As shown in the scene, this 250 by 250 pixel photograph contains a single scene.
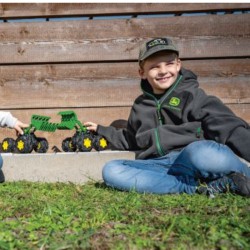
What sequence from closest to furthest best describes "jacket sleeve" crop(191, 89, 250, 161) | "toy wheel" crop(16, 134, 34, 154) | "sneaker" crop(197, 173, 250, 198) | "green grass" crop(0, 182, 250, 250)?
"green grass" crop(0, 182, 250, 250) → "sneaker" crop(197, 173, 250, 198) → "jacket sleeve" crop(191, 89, 250, 161) → "toy wheel" crop(16, 134, 34, 154)

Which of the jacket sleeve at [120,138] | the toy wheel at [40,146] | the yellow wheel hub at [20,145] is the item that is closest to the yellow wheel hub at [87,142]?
the jacket sleeve at [120,138]

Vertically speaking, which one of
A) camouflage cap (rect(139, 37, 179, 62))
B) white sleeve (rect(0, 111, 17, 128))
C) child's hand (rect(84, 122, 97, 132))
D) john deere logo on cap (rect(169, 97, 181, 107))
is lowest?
child's hand (rect(84, 122, 97, 132))

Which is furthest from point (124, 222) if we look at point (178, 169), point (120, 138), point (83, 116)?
point (83, 116)

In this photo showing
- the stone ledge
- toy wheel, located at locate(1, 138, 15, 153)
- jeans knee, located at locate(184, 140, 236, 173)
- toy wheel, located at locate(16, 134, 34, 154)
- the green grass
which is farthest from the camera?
toy wheel, located at locate(1, 138, 15, 153)

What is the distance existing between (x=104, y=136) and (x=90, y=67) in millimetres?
942

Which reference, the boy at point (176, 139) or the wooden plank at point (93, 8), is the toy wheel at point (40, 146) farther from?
the wooden plank at point (93, 8)

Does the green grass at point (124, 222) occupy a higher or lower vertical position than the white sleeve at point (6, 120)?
lower

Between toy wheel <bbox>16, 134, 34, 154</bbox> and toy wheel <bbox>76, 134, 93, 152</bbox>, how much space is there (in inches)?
15.9

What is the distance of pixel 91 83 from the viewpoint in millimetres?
4234

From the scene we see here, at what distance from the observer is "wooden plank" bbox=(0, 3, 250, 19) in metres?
4.18

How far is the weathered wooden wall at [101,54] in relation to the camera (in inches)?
165

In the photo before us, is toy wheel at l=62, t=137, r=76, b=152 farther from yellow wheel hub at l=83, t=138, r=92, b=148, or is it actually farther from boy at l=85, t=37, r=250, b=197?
boy at l=85, t=37, r=250, b=197

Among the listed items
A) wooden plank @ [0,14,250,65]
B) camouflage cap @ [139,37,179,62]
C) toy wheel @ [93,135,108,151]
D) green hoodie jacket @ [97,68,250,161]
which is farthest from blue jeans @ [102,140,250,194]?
wooden plank @ [0,14,250,65]

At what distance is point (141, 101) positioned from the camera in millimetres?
3422
